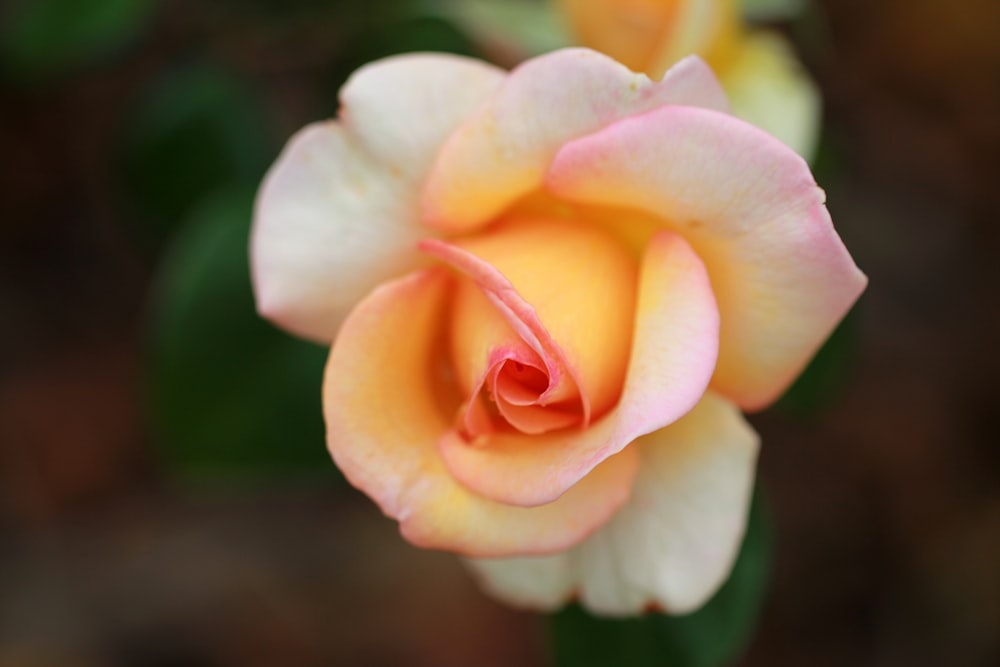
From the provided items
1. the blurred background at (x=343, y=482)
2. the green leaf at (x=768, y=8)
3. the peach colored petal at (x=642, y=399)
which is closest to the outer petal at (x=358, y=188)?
the peach colored petal at (x=642, y=399)

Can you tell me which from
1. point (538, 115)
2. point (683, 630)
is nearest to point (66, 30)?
point (538, 115)

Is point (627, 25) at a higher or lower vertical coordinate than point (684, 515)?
higher

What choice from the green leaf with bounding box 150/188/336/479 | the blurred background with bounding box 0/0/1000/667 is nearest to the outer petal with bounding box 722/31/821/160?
the green leaf with bounding box 150/188/336/479

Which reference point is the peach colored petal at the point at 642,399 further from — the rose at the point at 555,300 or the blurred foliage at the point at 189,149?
the blurred foliage at the point at 189,149

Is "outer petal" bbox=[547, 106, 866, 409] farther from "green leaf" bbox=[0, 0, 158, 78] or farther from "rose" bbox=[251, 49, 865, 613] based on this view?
"green leaf" bbox=[0, 0, 158, 78]

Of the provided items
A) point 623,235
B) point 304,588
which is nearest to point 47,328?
point 304,588

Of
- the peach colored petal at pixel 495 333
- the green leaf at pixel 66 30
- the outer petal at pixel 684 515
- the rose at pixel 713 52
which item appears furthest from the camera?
the green leaf at pixel 66 30

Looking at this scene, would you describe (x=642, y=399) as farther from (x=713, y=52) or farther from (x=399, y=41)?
(x=399, y=41)
